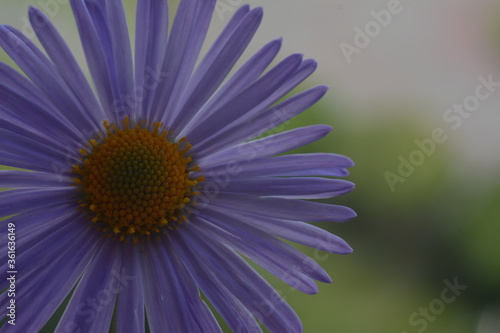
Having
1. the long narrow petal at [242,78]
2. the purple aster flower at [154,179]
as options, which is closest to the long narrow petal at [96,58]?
the purple aster flower at [154,179]

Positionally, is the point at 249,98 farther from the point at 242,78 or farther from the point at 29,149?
the point at 29,149

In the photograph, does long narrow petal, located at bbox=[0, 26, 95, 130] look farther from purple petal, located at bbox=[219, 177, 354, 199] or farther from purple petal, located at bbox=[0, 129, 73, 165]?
purple petal, located at bbox=[219, 177, 354, 199]

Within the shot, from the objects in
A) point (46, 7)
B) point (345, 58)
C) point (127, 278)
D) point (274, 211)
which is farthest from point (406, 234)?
point (46, 7)

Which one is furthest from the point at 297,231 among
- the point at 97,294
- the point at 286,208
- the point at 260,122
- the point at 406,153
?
the point at 406,153

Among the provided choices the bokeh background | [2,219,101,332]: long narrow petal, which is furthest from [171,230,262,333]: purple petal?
the bokeh background

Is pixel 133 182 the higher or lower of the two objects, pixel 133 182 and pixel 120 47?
the lower

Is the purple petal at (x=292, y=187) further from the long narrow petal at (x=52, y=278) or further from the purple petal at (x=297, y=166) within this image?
the long narrow petal at (x=52, y=278)
